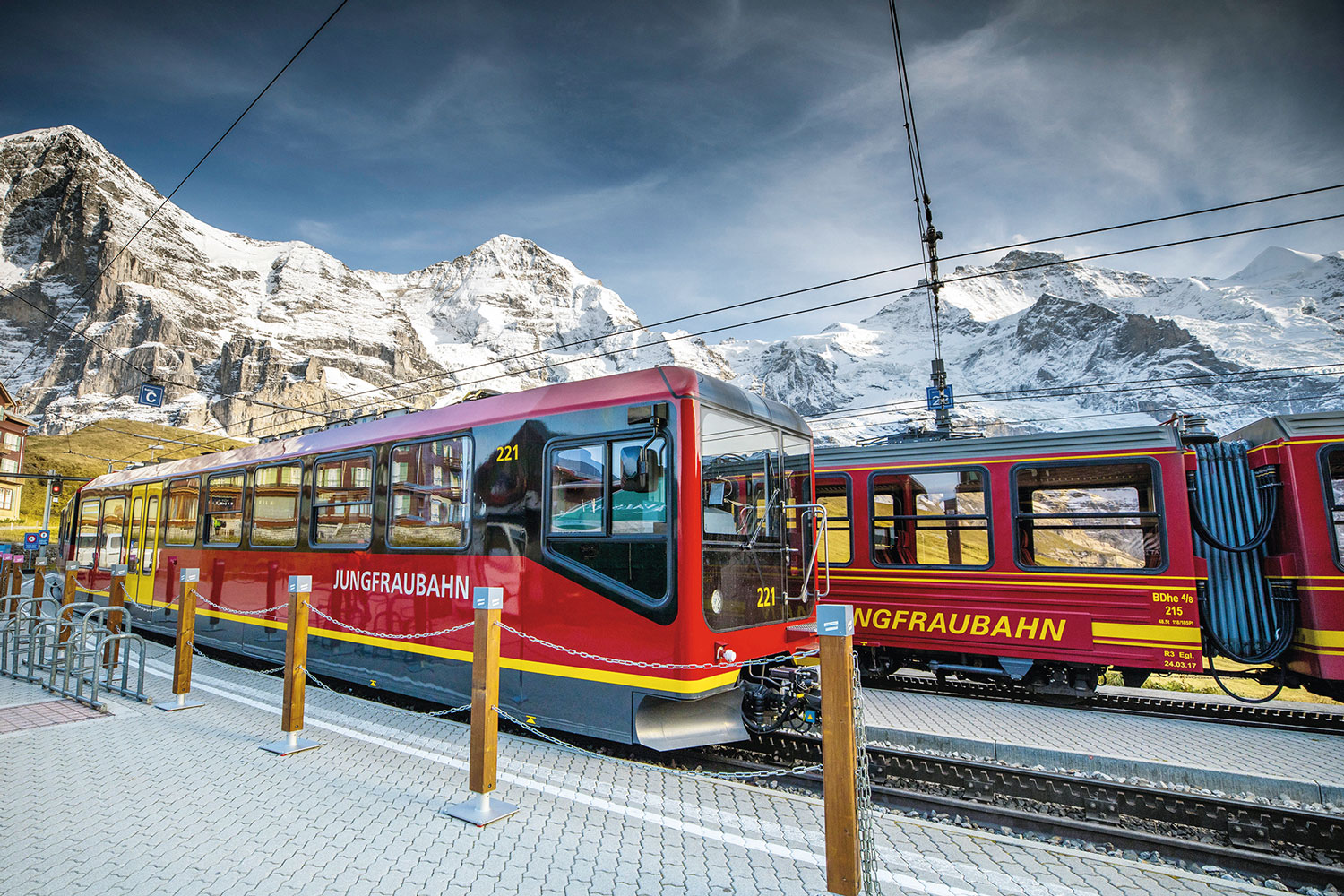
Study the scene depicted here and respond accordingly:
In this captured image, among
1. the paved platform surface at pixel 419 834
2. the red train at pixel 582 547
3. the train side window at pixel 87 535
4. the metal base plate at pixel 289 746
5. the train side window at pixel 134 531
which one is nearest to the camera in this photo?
the paved platform surface at pixel 419 834

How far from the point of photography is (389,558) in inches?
314

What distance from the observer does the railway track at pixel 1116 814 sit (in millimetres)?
4602

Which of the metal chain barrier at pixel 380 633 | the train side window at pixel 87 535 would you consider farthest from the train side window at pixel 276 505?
the train side window at pixel 87 535

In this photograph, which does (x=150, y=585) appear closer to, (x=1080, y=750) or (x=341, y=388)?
(x=1080, y=750)

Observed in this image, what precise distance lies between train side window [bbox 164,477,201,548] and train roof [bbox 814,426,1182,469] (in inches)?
417

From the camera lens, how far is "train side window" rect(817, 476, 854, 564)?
10047mm

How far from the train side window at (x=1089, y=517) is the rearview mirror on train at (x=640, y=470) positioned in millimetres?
5551

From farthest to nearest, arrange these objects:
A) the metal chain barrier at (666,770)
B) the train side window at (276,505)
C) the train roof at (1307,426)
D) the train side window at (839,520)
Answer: the train side window at (839,520) < the train side window at (276,505) < the train roof at (1307,426) < the metal chain barrier at (666,770)

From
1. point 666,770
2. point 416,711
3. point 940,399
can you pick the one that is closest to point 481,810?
point 666,770

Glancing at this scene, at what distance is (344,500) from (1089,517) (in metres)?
9.39

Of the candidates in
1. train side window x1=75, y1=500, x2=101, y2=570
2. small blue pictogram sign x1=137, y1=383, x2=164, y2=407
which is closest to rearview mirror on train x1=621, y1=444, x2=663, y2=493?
train side window x1=75, y1=500, x2=101, y2=570

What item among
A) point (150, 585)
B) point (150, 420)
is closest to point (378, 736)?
A: point (150, 585)

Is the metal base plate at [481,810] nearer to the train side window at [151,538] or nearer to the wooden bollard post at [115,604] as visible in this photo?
the wooden bollard post at [115,604]

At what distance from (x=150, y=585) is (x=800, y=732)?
42.0 feet
